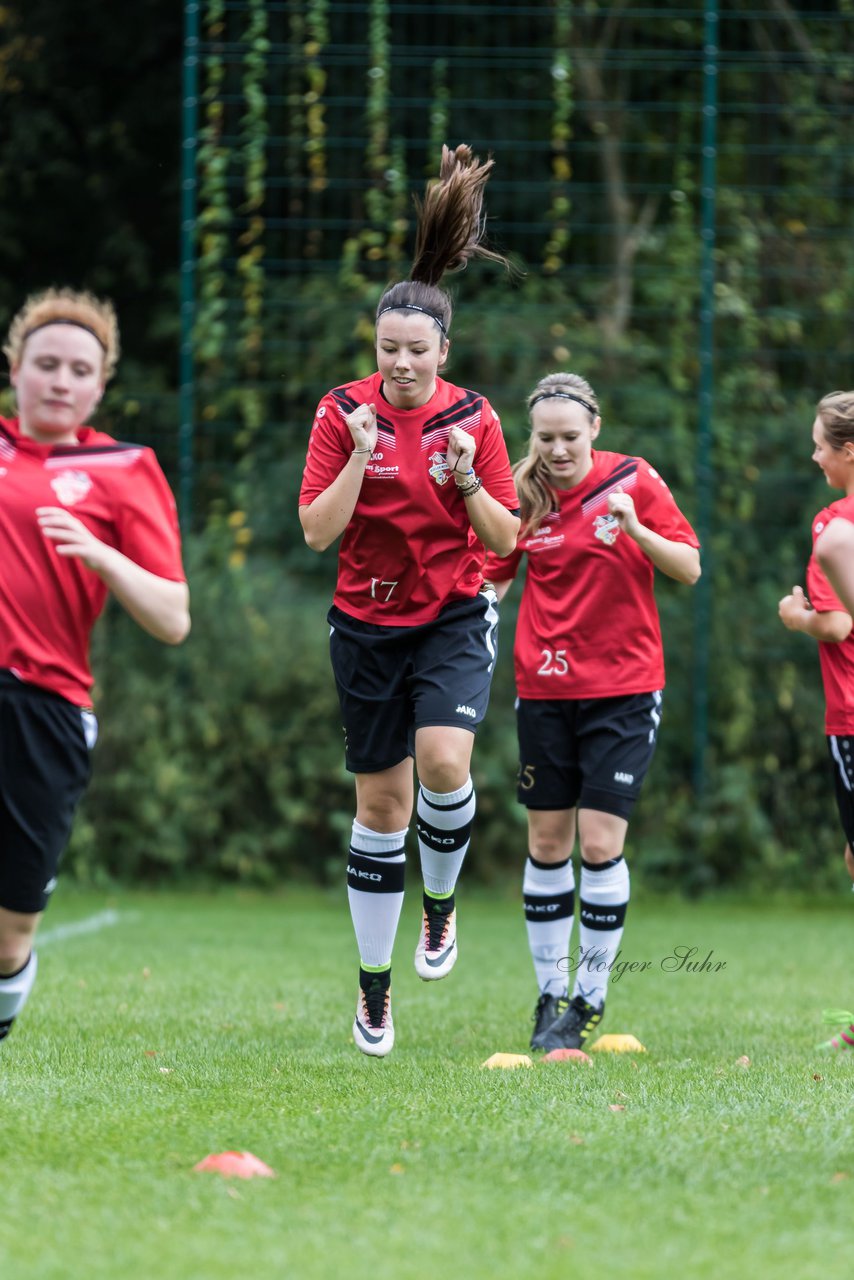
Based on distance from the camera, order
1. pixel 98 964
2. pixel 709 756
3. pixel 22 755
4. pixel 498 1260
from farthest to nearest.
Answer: pixel 709 756
pixel 98 964
pixel 22 755
pixel 498 1260

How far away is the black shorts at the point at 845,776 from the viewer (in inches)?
217

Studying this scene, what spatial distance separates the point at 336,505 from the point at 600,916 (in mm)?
1828

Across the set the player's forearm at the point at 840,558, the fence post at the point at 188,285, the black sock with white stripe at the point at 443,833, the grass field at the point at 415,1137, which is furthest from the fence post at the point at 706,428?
the player's forearm at the point at 840,558

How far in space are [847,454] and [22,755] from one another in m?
2.81

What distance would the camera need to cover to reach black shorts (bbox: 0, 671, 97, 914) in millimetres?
3904

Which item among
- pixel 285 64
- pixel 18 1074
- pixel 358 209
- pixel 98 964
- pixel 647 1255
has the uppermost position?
pixel 285 64

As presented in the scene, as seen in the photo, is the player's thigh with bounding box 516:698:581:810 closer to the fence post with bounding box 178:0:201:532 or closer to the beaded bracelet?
the beaded bracelet

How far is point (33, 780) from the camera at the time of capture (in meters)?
3.93

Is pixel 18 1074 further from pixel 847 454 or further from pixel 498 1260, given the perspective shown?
pixel 847 454

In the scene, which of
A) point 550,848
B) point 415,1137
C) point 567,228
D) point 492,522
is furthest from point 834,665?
point 567,228

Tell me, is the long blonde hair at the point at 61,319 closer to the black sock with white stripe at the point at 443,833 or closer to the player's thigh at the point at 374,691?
the player's thigh at the point at 374,691

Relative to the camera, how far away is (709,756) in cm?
1180

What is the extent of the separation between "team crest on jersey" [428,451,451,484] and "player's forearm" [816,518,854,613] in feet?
3.75

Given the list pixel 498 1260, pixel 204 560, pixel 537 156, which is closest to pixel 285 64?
pixel 537 156
